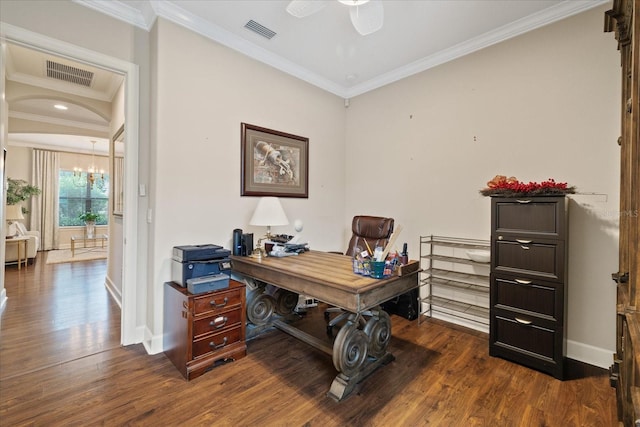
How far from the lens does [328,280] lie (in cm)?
181

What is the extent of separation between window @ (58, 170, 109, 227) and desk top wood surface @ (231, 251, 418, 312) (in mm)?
7422

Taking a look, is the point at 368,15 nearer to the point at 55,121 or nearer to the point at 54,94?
the point at 54,94

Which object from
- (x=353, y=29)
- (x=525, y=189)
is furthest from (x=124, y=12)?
(x=525, y=189)

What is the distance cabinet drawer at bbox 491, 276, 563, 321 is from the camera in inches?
80.5

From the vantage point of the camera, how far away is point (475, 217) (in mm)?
2818

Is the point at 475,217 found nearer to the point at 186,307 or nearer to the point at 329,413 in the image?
the point at 329,413

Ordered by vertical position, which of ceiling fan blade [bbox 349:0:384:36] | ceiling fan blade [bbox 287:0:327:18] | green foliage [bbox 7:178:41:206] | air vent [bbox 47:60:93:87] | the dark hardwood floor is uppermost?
air vent [bbox 47:60:93:87]

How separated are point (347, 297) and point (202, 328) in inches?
45.4

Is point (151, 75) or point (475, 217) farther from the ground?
point (151, 75)

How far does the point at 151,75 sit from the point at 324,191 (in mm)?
2194

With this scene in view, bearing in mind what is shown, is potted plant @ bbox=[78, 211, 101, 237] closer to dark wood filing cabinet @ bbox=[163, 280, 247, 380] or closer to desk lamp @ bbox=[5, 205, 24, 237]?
desk lamp @ bbox=[5, 205, 24, 237]

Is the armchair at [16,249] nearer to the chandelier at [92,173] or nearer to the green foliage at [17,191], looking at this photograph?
the green foliage at [17,191]

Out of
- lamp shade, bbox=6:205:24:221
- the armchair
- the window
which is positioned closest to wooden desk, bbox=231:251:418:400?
the armchair

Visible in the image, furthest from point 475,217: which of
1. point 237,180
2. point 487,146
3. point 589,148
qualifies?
point 237,180
